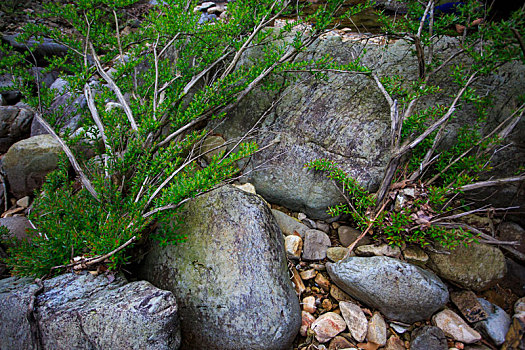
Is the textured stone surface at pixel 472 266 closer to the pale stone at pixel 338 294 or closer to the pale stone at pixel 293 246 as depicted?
the pale stone at pixel 338 294

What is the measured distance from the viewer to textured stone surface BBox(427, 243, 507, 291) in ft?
8.37

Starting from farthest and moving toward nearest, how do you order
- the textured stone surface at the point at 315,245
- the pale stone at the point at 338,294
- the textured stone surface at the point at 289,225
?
the textured stone surface at the point at 289,225, the textured stone surface at the point at 315,245, the pale stone at the point at 338,294

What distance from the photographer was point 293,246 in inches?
111

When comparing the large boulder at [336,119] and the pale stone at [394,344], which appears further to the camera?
the large boulder at [336,119]

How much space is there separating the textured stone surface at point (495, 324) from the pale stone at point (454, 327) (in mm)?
87

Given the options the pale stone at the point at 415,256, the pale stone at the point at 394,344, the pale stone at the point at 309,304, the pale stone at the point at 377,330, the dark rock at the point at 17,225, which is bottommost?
the pale stone at the point at 394,344

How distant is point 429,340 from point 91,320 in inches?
101

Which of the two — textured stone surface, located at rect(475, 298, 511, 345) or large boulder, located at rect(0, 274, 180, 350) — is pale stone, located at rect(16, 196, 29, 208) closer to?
large boulder, located at rect(0, 274, 180, 350)

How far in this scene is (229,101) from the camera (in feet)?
10.8

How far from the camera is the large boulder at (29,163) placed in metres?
3.48

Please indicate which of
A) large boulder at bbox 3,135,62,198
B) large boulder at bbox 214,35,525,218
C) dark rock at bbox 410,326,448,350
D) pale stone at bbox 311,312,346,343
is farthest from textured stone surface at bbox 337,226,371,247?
large boulder at bbox 3,135,62,198

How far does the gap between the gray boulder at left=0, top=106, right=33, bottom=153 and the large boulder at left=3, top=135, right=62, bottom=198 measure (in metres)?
0.81

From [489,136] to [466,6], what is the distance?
49.6 inches

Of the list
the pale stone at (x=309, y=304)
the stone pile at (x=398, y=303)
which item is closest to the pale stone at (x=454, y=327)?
the stone pile at (x=398, y=303)
